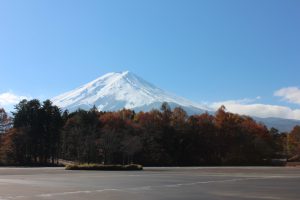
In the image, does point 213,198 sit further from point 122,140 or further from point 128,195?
point 122,140

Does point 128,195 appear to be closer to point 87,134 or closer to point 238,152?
point 87,134

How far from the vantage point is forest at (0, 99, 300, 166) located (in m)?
73.2

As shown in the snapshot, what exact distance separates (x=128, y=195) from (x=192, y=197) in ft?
7.95

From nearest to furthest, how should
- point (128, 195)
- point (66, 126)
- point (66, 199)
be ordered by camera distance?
point (66, 199), point (128, 195), point (66, 126)

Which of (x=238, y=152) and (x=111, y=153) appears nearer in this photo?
(x=111, y=153)

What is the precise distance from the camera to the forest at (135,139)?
73250 mm

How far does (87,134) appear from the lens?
75250 mm

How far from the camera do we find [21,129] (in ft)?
261

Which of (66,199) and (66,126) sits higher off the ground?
(66,126)

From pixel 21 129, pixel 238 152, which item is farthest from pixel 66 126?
pixel 238 152

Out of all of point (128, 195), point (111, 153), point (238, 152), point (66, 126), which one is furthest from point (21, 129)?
point (128, 195)

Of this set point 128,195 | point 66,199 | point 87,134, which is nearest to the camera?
point 66,199

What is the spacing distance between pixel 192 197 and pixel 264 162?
236ft

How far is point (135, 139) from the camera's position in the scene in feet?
233
